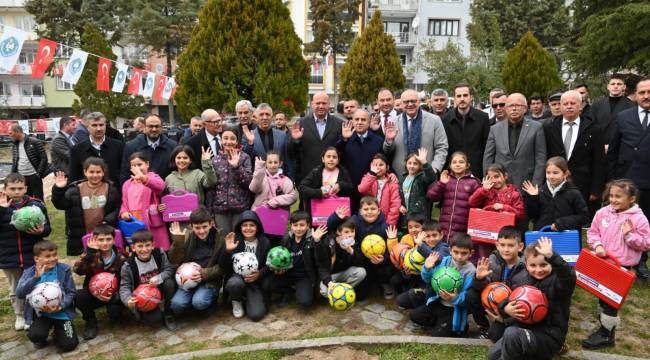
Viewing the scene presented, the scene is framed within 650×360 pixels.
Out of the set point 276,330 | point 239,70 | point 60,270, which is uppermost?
point 239,70

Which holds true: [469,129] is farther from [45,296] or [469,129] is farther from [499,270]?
[45,296]

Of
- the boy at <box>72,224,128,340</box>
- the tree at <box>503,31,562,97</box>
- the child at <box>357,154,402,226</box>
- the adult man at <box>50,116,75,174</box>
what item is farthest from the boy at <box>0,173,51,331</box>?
the tree at <box>503,31,562,97</box>

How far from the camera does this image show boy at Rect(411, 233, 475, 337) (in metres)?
4.49

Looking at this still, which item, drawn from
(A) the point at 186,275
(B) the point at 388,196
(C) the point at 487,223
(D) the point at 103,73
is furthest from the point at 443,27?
(A) the point at 186,275

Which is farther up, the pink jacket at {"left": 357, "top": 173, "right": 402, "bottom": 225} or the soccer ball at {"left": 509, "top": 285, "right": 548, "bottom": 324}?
the pink jacket at {"left": 357, "top": 173, "right": 402, "bottom": 225}

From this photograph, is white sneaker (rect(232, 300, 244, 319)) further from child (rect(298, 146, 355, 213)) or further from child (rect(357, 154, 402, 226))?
child (rect(357, 154, 402, 226))

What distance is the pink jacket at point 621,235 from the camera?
463 centimetres

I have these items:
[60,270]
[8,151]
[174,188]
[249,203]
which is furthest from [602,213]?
[8,151]

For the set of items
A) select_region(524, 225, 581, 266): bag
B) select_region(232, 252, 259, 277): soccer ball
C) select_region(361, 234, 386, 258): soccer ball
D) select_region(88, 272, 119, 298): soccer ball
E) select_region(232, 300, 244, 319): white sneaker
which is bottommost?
select_region(232, 300, 244, 319): white sneaker

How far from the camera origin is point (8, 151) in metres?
18.5

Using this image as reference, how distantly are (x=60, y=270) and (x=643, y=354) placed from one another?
6029 mm

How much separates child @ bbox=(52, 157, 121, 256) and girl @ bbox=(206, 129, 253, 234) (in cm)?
127

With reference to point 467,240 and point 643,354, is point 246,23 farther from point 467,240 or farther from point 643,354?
point 643,354

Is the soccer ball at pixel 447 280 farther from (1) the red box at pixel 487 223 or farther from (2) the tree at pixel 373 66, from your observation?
(2) the tree at pixel 373 66
